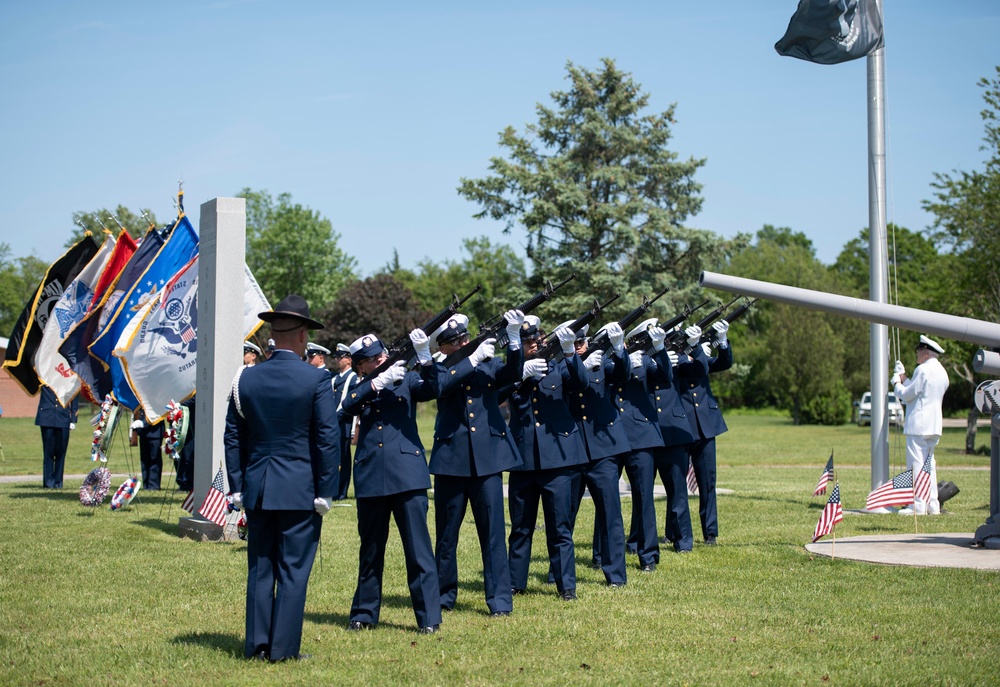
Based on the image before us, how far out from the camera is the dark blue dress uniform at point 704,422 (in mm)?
11562

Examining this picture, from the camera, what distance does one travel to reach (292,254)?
6788 centimetres

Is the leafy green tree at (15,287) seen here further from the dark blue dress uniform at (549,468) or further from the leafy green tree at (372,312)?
the dark blue dress uniform at (549,468)

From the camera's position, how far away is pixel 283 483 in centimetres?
679

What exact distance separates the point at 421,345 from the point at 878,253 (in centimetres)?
879

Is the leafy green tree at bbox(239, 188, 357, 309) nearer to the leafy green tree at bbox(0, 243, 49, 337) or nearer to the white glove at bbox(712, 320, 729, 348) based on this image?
the leafy green tree at bbox(0, 243, 49, 337)

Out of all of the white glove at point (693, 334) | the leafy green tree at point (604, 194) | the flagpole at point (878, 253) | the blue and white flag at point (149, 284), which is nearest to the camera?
the white glove at point (693, 334)

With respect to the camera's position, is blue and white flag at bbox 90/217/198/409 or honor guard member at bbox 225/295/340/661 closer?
honor guard member at bbox 225/295/340/661

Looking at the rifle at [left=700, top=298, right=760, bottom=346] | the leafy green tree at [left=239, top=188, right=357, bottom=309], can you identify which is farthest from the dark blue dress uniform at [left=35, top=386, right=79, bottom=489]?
the leafy green tree at [left=239, top=188, right=357, bottom=309]

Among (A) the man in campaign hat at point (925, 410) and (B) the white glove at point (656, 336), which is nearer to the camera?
(B) the white glove at point (656, 336)

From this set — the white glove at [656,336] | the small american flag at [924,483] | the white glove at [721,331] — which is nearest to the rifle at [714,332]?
the white glove at [721,331]

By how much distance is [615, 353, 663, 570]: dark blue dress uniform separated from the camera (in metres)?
10.1

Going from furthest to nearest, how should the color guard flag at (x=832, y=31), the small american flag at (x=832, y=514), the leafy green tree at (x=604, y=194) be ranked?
1. the leafy green tree at (x=604, y=194)
2. the color guard flag at (x=832, y=31)
3. the small american flag at (x=832, y=514)

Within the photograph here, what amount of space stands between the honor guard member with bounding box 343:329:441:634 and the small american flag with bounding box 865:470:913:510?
20.3ft

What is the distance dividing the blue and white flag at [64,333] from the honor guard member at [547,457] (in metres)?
10.7
